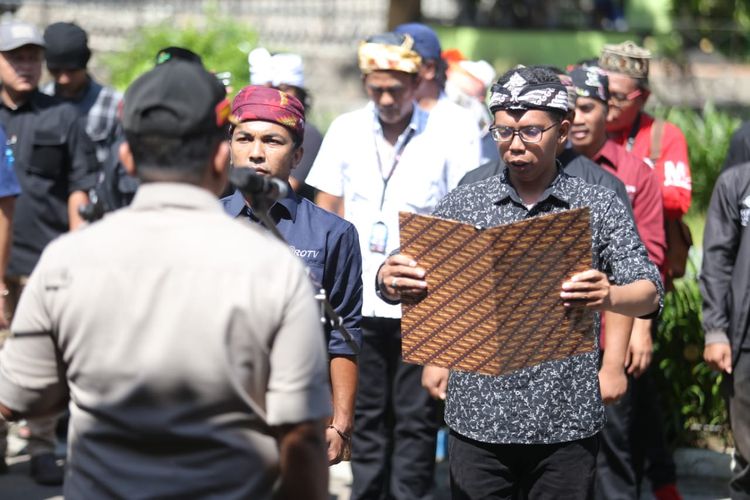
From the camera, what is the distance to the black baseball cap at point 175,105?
2.96m

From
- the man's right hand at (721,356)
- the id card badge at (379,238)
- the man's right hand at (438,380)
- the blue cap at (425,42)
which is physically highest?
the blue cap at (425,42)

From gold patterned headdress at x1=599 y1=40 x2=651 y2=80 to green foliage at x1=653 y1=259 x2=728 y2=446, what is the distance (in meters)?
1.39

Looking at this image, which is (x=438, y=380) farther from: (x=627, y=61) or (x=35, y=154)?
(x=35, y=154)

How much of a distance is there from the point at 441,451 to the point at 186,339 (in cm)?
515

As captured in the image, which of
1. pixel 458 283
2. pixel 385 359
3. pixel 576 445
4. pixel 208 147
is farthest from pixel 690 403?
pixel 208 147

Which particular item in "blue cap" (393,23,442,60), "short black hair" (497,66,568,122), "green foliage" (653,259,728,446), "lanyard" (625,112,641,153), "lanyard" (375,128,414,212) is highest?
"blue cap" (393,23,442,60)

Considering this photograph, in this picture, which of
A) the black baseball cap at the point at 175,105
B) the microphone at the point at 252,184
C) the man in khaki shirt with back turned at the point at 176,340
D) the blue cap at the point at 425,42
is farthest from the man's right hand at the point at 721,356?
the black baseball cap at the point at 175,105

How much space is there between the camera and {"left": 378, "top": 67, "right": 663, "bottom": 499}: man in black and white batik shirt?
447 cm

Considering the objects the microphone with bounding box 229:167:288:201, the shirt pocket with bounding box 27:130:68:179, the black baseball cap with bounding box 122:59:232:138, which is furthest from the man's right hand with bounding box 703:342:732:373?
the shirt pocket with bounding box 27:130:68:179

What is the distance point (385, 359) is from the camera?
21.2ft

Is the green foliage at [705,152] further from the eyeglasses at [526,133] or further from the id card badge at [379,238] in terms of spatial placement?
the eyeglasses at [526,133]

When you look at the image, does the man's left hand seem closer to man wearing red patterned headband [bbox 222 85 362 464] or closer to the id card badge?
man wearing red patterned headband [bbox 222 85 362 464]

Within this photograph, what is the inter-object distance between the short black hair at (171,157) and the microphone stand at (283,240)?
361mm

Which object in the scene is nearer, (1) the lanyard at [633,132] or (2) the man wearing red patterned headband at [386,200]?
(2) the man wearing red patterned headband at [386,200]
